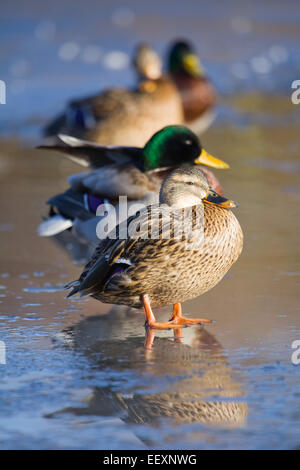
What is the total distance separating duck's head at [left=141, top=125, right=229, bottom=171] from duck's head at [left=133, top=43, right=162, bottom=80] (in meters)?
4.41

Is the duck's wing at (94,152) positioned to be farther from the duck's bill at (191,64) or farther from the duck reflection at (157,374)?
the duck's bill at (191,64)

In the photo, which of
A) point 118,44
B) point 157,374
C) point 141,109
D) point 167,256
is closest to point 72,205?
point 167,256

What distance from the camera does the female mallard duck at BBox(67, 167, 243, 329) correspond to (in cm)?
347

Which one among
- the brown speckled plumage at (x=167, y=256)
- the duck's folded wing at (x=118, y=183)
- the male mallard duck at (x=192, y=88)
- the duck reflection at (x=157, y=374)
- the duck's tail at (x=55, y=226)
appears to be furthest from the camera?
the male mallard duck at (x=192, y=88)

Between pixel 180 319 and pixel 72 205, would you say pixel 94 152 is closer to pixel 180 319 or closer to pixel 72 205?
pixel 72 205

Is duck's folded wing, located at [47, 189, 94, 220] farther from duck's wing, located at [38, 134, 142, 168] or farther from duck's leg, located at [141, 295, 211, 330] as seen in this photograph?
duck's leg, located at [141, 295, 211, 330]

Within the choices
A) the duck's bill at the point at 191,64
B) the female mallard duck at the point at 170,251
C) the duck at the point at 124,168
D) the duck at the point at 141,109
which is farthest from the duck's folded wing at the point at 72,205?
the duck's bill at the point at 191,64

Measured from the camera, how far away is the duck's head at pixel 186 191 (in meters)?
3.65

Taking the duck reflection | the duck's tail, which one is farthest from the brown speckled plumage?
the duck's tail

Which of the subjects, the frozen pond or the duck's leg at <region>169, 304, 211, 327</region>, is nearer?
the frozen pond

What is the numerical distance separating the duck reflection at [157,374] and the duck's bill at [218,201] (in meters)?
0.52

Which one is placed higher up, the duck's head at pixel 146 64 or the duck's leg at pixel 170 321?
the duck's head at pixel 146 64

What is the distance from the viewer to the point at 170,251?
3.45m

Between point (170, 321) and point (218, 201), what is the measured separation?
555mm
